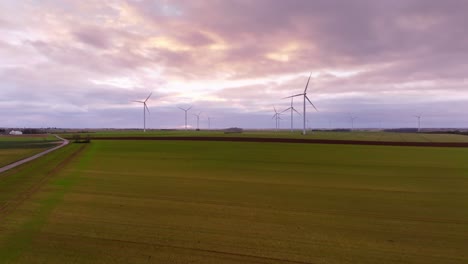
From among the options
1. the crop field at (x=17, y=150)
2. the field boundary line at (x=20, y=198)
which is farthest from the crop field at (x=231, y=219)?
the crop field at (x=17, y=150)

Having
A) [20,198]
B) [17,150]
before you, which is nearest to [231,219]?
[20,198]

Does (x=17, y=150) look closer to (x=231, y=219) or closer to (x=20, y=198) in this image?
(x=20, y=198)

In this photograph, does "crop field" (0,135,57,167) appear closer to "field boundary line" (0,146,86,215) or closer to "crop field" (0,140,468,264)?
"field boundary line" (0,146,86,215)

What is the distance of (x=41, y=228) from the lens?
35.3 feet

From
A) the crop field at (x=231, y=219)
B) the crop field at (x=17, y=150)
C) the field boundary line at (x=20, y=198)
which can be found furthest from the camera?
the crop field at (x=17, y=150)

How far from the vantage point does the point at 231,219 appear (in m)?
12.1

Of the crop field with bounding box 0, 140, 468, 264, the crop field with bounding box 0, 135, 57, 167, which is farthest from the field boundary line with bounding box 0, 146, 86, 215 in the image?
the crop field with bounding box 0, 135, 57, 167

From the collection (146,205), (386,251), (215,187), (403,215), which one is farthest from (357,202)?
(146,205)

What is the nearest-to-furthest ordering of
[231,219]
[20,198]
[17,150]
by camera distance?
1. [231,219]
2. [20,198]
3. [17,150]

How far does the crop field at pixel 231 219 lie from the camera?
8930mm

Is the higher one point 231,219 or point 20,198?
point 20,198

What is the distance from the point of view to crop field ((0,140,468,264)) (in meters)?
8.93

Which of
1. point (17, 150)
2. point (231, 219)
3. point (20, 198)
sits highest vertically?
point (17, 150)

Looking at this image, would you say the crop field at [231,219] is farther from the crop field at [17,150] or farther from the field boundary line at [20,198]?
the crop field at [17,150]
